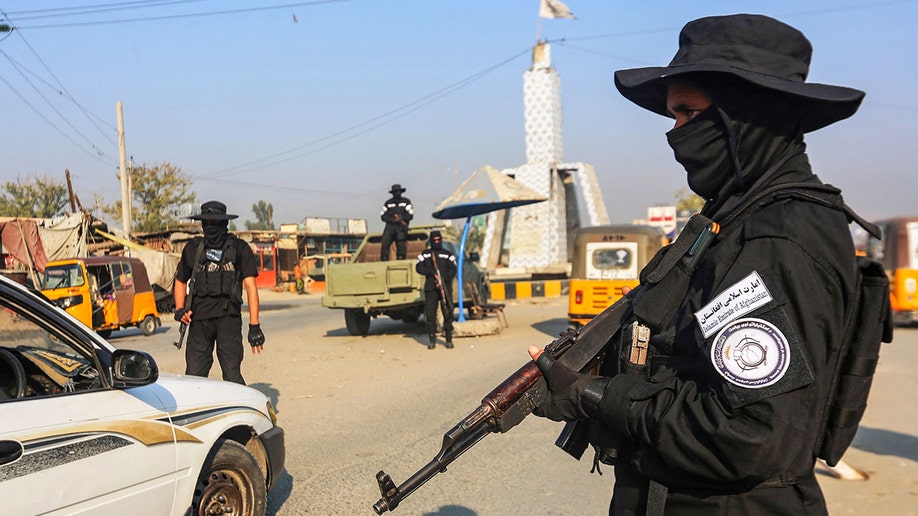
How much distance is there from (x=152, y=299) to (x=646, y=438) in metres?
16.0

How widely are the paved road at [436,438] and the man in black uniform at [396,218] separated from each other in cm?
233

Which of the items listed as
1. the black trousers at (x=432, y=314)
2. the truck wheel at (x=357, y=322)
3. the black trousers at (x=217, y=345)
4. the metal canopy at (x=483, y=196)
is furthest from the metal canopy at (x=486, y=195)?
the black trousers at (x=217, y=345)

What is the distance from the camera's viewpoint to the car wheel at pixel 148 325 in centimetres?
1529

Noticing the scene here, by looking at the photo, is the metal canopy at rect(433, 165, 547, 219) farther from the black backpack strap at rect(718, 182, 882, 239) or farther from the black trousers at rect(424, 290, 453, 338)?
the black backpack strap at rect(718, 182, 882, 239)

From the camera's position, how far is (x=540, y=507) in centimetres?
427

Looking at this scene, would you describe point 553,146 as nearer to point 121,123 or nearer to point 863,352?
point 121,123

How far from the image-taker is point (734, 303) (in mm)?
1506

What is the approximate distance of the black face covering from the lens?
69.7 inches

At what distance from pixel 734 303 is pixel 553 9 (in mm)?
35137

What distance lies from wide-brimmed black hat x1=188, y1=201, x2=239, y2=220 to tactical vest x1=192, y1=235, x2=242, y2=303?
0.24m

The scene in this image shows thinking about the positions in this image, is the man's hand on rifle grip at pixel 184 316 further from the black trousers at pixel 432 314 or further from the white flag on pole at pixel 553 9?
the white flag on pole at pixel 553 9

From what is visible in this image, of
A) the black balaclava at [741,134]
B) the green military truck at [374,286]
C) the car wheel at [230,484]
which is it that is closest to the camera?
the black balaclava at [741,134]

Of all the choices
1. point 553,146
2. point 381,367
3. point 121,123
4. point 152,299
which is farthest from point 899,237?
point 121,123

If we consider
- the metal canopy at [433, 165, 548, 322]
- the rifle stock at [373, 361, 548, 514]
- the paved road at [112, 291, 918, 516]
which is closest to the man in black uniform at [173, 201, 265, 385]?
the paved road at [112, 291, 918, 516]
